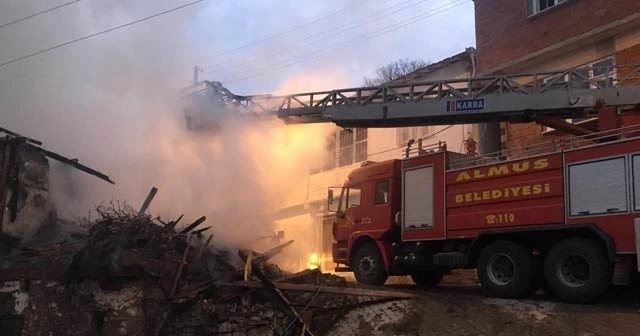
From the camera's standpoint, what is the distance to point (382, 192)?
1271 cm

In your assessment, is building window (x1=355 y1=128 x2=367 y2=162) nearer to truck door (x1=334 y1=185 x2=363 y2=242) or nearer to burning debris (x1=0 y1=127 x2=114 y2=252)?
truck door (x1=334 y1=185 x2=363 y2=242)

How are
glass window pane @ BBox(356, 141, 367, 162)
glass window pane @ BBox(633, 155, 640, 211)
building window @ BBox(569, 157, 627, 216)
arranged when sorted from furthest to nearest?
1. glass window pane @ BBox(356, 141, 367, 162)
2. building window @ BBox(569, 157, 627, 216)
3. glass window pane @ BBox(633, 155, 640, 211)

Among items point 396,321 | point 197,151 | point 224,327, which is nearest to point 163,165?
point 197,151

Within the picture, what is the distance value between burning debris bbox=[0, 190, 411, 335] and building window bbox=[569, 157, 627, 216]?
3348 mm

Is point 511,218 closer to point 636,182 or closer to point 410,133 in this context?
point 636,182

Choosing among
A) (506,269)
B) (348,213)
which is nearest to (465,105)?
(506,269)

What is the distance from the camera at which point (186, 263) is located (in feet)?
38.0

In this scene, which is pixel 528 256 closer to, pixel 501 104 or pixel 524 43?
pixel 501 104

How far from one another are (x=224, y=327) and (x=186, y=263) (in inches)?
60.3

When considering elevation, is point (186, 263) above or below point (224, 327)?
above

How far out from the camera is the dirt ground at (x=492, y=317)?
8.23 m

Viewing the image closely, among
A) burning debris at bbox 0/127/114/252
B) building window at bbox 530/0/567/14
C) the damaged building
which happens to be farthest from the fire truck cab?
burning debris at bbox 0/127/114/252

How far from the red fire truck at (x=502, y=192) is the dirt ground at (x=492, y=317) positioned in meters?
0.36

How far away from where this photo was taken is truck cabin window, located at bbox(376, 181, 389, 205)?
12.6 metres
